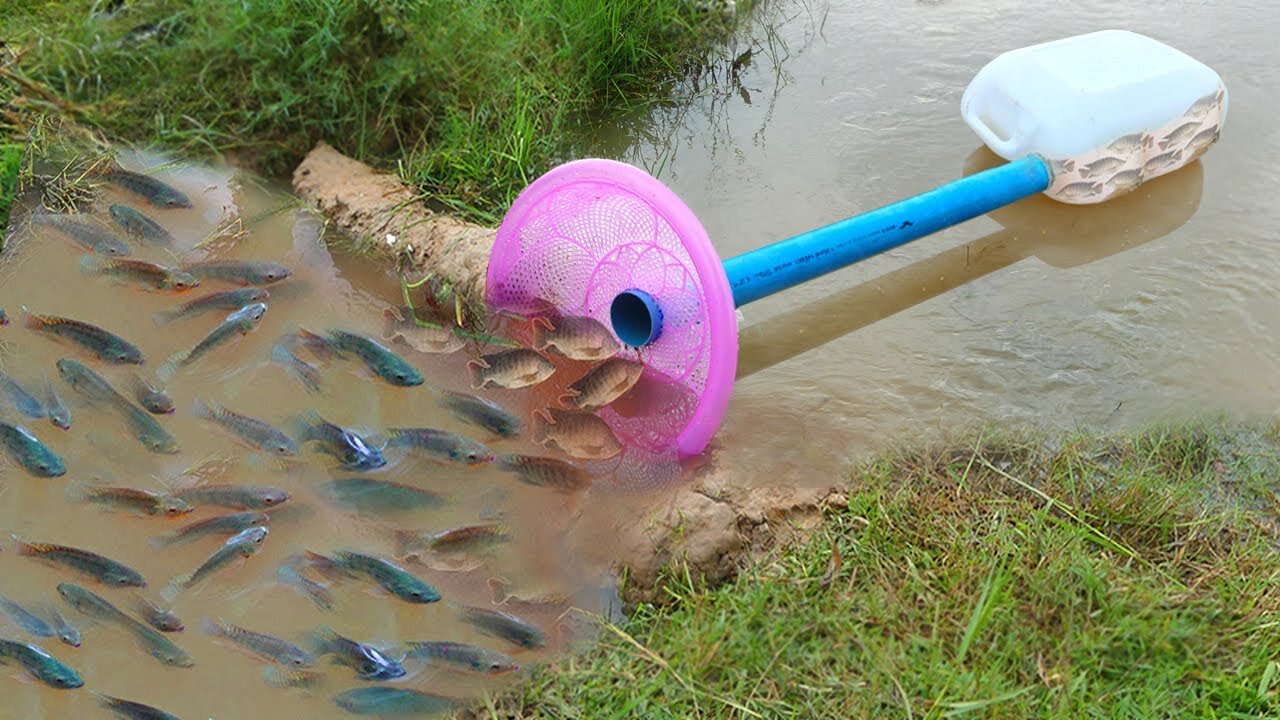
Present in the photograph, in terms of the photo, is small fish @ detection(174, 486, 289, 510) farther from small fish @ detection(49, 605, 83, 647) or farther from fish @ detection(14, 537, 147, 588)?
small fish @ detection(49, 605, 83, 647)

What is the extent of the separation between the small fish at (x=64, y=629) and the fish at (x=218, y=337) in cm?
76

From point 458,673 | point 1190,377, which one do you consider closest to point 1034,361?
point 1190,377

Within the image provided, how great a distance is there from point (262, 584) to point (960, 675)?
155 cm

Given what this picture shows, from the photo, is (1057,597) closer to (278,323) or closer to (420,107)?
(278,323)

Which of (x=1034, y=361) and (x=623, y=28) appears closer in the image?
(x=1034, y=361)

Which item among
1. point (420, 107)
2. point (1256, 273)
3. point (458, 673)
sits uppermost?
point (420, 107)

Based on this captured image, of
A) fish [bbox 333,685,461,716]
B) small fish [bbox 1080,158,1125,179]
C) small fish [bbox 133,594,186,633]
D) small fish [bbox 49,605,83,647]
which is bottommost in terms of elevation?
fish [bbox 333,685,461,716]

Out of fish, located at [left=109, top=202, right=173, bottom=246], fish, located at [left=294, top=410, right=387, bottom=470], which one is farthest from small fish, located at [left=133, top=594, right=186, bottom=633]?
fish, located at [left=109, top=202, right=173, bottom=246]

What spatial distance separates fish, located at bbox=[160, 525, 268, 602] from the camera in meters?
2.74

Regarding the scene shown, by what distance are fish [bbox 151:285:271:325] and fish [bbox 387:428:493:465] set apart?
83 cm

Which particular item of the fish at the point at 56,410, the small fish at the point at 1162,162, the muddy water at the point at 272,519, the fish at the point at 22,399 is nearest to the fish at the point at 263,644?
the muddy water at the point at 272,519

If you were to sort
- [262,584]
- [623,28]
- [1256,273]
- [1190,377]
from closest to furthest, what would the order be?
[262,584]
[1190,377]
[1256,273]
[623,28]

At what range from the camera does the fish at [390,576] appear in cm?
264

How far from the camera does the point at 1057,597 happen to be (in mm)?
2545
